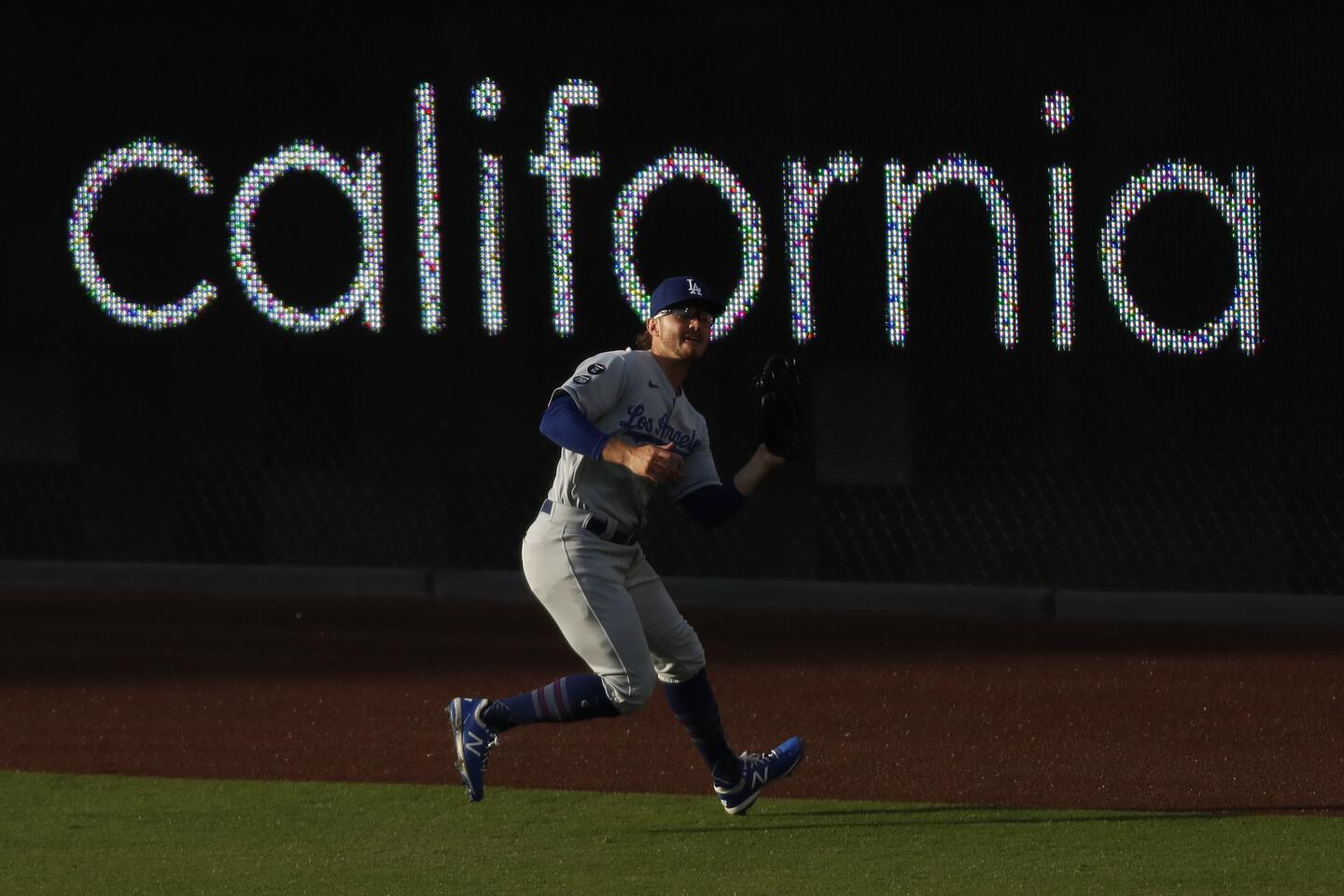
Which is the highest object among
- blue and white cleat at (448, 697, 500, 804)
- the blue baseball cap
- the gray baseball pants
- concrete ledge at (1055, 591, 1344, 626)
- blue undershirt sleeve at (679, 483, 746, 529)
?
the blue baseball cap

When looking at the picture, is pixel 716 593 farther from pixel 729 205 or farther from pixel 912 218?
pixel 912 218

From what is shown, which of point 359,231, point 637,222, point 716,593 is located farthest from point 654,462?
point 359,231

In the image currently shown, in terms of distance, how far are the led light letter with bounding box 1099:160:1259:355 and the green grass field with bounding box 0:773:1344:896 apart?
422 centimetres

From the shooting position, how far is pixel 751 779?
6.57 metres

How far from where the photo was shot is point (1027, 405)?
1095 centimetres

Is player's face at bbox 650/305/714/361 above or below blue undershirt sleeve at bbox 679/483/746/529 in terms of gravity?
above

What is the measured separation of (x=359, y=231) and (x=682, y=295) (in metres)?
5.54

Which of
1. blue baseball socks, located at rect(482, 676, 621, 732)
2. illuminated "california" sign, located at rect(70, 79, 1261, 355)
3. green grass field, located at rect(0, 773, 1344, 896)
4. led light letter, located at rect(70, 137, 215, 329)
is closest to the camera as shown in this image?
green grass field, located at rect(0, 773, 1344, 896)

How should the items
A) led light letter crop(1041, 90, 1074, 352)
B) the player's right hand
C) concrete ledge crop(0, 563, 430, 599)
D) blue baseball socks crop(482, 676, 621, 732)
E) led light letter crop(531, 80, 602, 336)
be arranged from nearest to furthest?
the player's right hand, blue baseball socks crop(482, 676, 621, 732), led light letter crop(1041, 90, 1074, 352), led light letter crop(531, 80, 602, 336), concrete ledge crop(0, 563, 430, 599)

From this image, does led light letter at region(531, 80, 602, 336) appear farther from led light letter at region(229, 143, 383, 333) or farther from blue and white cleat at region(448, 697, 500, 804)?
blue and white cleat at region(448, 697, 500, 804)

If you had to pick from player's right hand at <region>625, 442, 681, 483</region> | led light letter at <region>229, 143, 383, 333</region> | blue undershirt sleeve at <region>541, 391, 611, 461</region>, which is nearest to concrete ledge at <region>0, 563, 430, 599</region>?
led light letter at <region>229, 143, 383, 333</region>

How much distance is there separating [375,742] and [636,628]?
1.89m

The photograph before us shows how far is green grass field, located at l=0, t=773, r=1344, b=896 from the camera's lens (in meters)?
5.74

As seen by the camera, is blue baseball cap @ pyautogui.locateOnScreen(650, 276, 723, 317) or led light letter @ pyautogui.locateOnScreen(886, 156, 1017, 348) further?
led light letter @ pyautogui.locateOnScreen(886, 156, 1017, 348)
